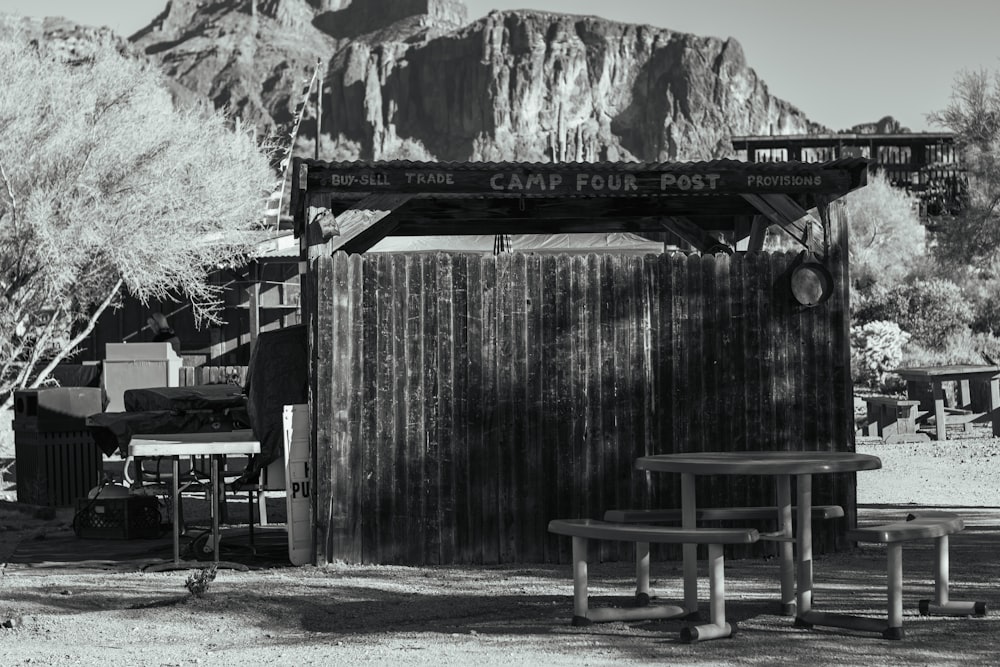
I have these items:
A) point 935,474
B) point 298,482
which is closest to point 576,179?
point 298,482

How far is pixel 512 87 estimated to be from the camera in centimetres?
15788

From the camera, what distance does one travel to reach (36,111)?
21.2 metres

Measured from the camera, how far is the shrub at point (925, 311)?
30.1 m

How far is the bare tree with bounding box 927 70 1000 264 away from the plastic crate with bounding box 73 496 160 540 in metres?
24.2

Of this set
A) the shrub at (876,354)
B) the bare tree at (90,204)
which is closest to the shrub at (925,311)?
the shrub at (876,354)

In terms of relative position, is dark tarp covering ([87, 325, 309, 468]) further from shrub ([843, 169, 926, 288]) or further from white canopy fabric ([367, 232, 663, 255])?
shrub ([843, 169, 926, 288])

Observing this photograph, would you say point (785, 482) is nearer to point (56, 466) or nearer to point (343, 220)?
point (343, 220)

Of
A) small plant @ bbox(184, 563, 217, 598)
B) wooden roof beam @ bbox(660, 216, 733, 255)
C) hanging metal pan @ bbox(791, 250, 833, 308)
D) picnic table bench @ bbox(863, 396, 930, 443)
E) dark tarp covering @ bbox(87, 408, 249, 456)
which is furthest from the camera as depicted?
picnic table bench @ bbox(863, 396, 930, 443)

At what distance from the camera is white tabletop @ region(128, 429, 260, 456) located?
8.03m

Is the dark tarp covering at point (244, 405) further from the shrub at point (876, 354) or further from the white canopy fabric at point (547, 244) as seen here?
the shrub at point (876, 354)

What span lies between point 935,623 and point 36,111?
1806 cm

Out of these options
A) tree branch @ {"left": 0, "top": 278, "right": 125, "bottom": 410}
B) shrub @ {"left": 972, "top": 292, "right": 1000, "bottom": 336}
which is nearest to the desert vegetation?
shrub @ {"left": 972, "top": 292, "right": 1000, "bottom": 336}

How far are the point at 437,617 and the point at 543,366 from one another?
212cm

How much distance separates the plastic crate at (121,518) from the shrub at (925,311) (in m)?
22.7
